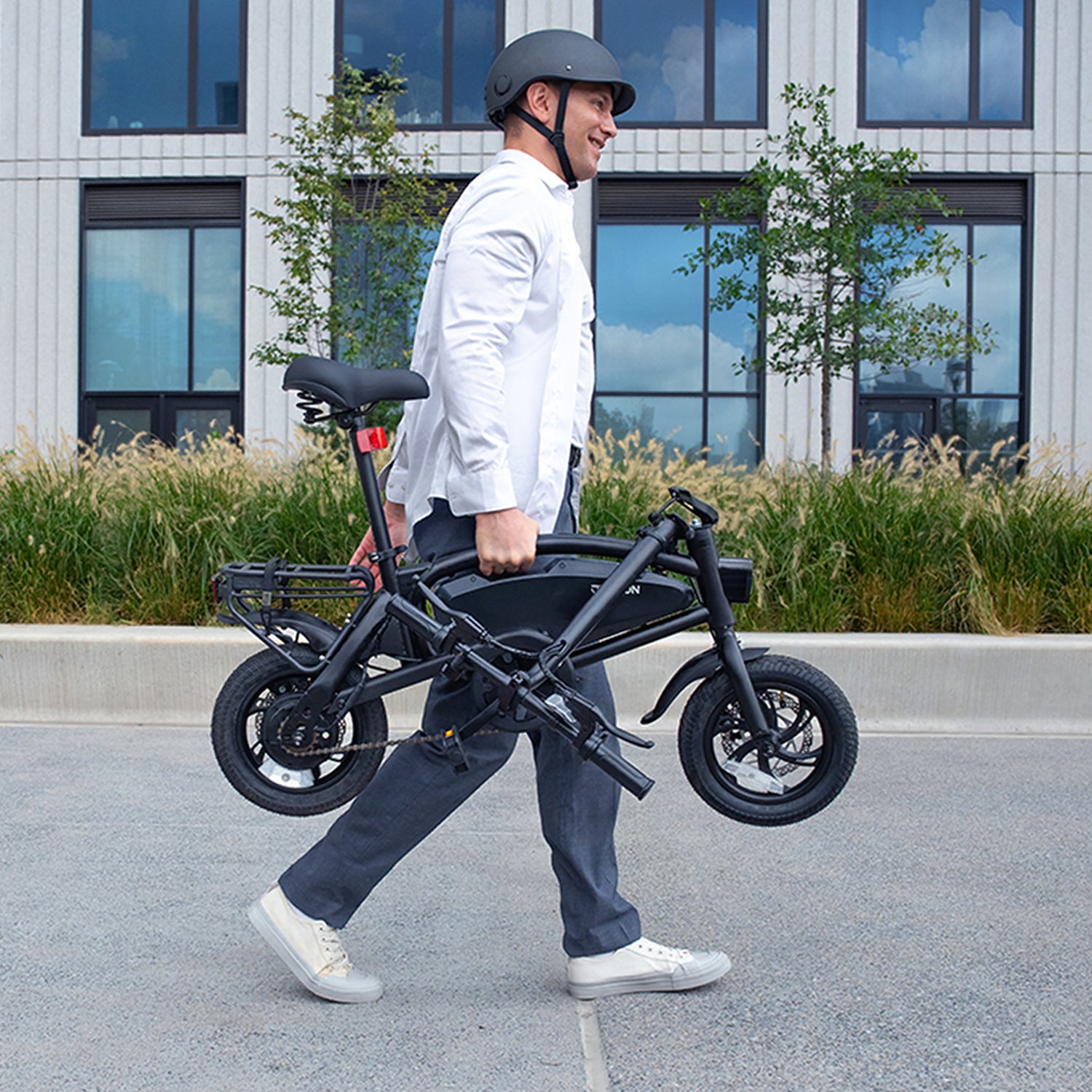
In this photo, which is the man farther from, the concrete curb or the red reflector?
the concrete curb

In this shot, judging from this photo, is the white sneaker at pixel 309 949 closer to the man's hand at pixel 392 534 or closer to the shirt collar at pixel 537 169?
the man's hand at pixel 392 534

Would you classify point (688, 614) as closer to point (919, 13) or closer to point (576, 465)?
point (576, 465)

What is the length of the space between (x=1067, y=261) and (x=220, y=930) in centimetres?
1853

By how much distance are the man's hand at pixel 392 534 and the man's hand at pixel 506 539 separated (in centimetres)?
49

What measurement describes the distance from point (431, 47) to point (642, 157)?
3.66 m

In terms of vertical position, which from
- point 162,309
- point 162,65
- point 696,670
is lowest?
point 696,670

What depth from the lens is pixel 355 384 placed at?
2.58 m

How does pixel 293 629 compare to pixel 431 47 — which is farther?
pixel 431 47

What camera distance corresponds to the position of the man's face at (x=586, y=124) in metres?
2.75

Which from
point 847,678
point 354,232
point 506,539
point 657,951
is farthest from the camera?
point 354,232

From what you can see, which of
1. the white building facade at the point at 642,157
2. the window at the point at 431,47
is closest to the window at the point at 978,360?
the white building facade at the point at 642,157

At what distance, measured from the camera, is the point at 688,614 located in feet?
9.03

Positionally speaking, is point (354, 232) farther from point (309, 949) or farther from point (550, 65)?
point (309, 949)

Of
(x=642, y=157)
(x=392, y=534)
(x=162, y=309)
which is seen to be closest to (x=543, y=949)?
(x=392, y=534)
